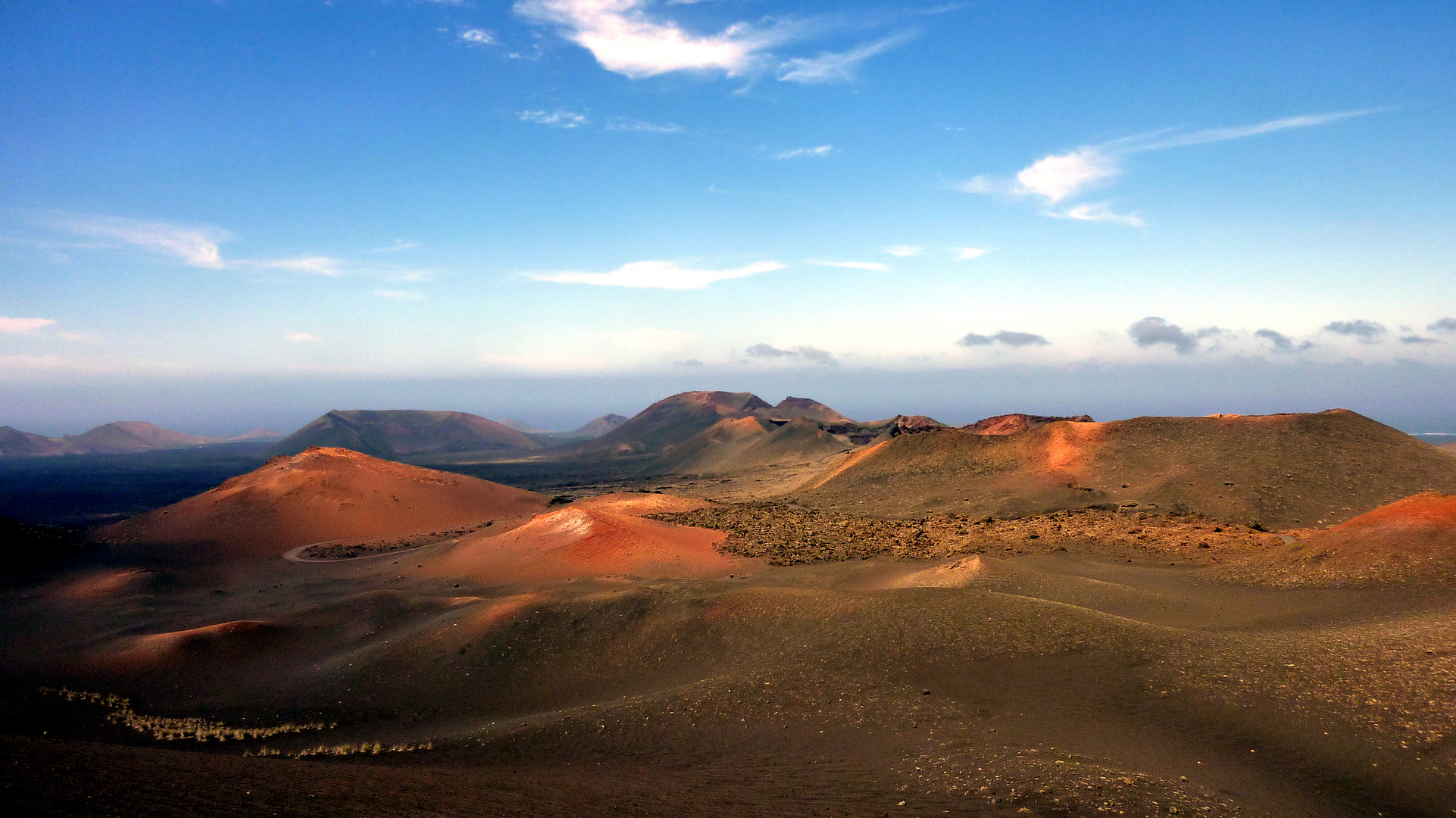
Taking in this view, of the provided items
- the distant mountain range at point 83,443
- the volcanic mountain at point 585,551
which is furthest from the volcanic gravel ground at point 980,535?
the distant mountain range at point 83,443

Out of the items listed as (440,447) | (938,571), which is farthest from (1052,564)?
(440,447)

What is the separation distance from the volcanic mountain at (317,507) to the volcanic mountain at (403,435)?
9737 cm

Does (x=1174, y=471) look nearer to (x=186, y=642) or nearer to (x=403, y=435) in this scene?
(x=186, y=642)

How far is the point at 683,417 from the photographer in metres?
150

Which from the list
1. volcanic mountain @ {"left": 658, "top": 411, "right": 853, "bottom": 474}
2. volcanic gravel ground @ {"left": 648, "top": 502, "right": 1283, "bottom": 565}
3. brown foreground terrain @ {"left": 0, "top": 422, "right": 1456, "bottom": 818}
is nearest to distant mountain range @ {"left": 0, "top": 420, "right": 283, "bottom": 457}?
volcanic mountain @ {"left": 658, "top": 411, "right": 853, "bottom": 474}

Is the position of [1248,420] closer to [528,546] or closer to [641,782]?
[528,546]

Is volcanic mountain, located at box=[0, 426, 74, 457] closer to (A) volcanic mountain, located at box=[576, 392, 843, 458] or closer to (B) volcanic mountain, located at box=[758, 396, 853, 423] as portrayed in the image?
(A) volcanic mountain, located at box=[576, 392, 843, 458]

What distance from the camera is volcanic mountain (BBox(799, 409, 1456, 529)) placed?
113 feet

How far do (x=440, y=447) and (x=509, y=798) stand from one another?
173113 millimetres

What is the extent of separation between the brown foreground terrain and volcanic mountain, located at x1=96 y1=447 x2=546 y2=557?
8.61 m

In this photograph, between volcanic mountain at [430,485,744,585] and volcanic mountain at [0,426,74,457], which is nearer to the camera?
volcanic mountain at [430,485,744,585]

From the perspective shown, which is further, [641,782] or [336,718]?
[336,718]

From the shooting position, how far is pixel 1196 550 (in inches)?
1071

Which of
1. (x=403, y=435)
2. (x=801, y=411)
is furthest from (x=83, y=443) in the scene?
(x=801, y=411)
